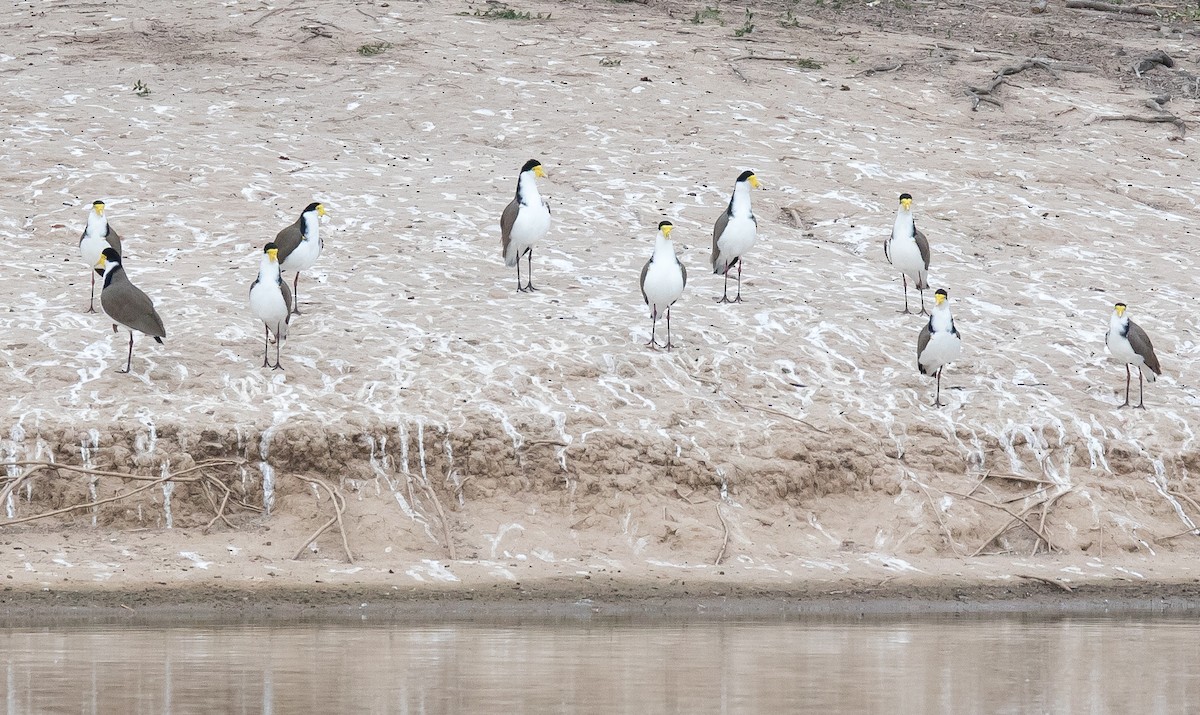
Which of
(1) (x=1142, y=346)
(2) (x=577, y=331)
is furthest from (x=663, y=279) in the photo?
(1) (x=1142, y=346)

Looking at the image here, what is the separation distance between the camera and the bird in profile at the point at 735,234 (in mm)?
18828

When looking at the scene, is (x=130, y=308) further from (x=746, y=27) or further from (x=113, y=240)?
(x=746, y=27)

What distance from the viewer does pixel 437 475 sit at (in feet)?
49.3

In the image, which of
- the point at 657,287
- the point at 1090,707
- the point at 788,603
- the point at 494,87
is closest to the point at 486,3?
the point at 494,87

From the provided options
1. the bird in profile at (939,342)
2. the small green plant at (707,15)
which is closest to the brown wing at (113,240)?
the bird in profile at (939,342)

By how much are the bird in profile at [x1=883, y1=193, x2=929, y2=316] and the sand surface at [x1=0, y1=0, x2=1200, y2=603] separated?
0.51 metres

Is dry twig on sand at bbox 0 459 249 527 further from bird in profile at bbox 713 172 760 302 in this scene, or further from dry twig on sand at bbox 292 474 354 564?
bird in profile at bbox 713 172 760 302

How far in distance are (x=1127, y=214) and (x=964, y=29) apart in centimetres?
1203

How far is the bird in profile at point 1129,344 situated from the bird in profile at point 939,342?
1682mm

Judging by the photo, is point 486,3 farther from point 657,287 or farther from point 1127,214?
point 657,287

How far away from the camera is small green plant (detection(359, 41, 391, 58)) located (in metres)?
28.8

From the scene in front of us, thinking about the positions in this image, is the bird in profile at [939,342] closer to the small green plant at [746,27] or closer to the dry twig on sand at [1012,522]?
the dry twig on sand at [1012,522]

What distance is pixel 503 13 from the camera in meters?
31.2

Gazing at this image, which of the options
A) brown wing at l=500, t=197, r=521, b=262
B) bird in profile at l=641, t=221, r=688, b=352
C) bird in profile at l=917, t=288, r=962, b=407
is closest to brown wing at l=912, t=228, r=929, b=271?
bird in profile at l=917, t=288, r=962, b=407
